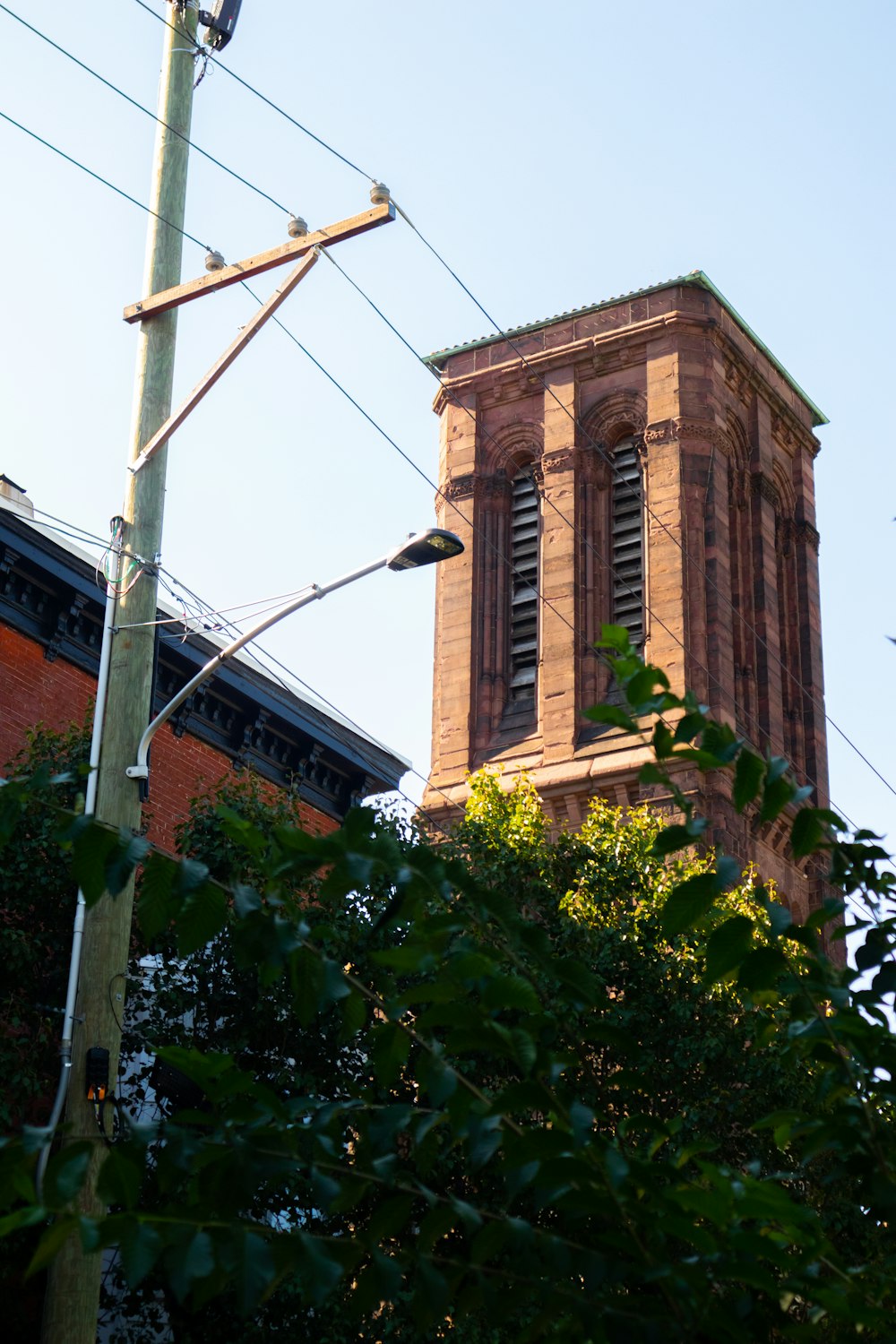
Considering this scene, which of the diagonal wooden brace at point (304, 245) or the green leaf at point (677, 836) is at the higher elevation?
the diagonal wooden brace at point (304, 245)

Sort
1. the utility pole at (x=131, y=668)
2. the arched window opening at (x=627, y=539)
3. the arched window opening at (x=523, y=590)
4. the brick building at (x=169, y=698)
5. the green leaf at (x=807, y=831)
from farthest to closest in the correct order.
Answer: the arched window opening at (x=523, y=590)
the arched window opening at (x=627, y=539)
the brick building at (x=169, y=698)
the utility pole at (x=131, y=668)
the green leaf at (x=807, y=831)

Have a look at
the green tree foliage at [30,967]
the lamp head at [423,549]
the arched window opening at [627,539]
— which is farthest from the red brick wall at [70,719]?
the arched window opening at [627,539]

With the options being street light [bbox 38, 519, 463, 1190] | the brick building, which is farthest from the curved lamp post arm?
the brick building

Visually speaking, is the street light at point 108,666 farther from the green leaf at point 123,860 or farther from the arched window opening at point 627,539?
the arched window opening at point 627,539

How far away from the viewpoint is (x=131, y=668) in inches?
489

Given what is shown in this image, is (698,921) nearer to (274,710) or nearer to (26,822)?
(26,822)

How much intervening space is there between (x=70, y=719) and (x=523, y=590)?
2799 centimetres

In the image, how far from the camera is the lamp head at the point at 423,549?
1512cm

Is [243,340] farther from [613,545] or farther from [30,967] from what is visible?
[613,545]

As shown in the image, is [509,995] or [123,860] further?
[123,860]

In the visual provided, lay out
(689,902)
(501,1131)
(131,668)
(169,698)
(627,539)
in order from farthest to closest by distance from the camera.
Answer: (627,539) < (169,698) < (131,668) < (689,902) < (501,1131)

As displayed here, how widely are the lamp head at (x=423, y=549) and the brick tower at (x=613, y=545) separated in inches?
1122

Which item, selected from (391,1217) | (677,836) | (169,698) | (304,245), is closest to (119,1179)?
(391,1217)

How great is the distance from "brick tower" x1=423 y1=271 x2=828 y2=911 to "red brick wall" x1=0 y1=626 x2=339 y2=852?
19.2m
